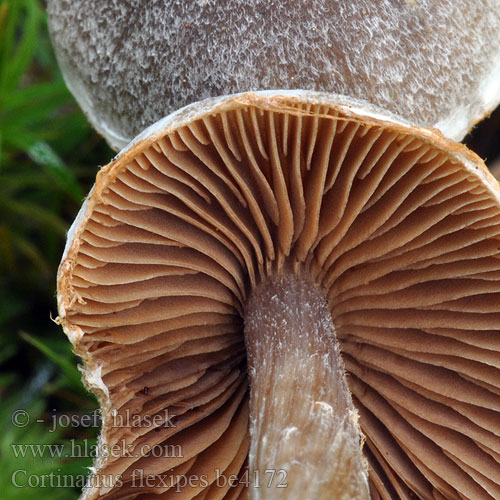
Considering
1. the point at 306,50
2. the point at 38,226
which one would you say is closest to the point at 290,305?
the point at 306,50

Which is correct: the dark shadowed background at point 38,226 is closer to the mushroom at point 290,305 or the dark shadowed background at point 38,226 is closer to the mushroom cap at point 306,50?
the mushroom at point 290,305

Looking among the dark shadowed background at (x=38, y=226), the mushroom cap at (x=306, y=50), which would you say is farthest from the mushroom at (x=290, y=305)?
the dark shadowed background at (x=38, y=226)

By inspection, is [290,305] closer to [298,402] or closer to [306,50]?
[298,402]

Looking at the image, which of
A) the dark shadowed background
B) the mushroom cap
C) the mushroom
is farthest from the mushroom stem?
the dark shadowed background

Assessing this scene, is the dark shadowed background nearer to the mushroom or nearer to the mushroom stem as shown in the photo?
the mushroom

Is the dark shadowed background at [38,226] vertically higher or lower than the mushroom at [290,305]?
higher

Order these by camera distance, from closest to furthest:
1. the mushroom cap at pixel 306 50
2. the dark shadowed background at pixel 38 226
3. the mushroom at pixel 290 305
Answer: the mushroom at pixel 290 305 → the mushroom cap at pixel 306 50 → the dark shadowed background at pixel 38 226

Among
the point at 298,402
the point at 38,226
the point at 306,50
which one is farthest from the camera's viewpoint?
the point at 38,226

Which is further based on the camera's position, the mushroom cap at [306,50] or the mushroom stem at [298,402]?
the mushroom cap at [306,50]
